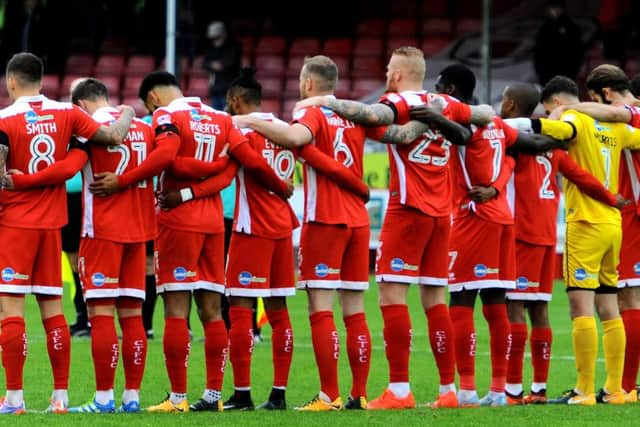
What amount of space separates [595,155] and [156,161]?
3.12m

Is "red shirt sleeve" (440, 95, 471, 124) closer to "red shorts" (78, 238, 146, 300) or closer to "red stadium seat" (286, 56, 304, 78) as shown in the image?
"red shorts" (78, 238, 146, 300)

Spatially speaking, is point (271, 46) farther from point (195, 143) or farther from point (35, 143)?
point (35, 143)

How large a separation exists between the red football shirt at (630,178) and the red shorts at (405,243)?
1.64 meters

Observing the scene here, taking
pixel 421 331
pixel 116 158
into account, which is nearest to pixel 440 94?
pixel 116 158

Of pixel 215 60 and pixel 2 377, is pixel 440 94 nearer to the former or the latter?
pixel 2 377

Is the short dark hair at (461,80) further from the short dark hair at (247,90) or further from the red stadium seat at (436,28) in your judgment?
the red stadium seat at (436,28)

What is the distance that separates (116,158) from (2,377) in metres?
2.81

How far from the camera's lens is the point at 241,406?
9.99 m

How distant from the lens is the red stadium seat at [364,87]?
86.0 ft

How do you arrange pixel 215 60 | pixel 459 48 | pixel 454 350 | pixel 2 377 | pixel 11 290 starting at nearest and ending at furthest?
pixel 11 290 → pixel 454 350 → pixel 2 377 → pixel 215 60 → pixel 459 48

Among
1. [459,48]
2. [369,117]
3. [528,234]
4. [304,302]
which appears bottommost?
[304,302]

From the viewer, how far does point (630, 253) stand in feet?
35.9

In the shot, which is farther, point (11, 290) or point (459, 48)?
point (459, 48)

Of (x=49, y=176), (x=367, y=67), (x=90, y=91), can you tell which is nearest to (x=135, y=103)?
(x=367, y=67)
